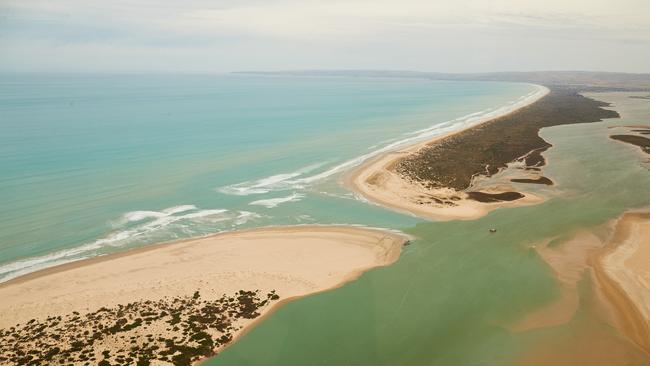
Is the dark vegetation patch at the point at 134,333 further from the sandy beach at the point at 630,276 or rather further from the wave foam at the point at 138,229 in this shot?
the sandy beach at the point at 630,276

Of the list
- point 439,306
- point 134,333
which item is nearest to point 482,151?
point 439,306

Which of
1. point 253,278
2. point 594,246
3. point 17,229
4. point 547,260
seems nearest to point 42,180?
point 17,229

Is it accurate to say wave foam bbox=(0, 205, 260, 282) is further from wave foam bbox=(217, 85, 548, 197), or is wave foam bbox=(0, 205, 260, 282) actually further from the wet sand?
the wet sand

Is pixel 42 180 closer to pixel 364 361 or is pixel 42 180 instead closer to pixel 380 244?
pixel 380 244

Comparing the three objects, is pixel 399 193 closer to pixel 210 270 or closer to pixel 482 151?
pixel 210 270

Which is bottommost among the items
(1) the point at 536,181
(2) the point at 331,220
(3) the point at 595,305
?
(3) the point at 595,305

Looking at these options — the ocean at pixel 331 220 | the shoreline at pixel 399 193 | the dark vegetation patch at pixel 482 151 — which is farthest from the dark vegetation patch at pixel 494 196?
the ocean at pixel 331 220
